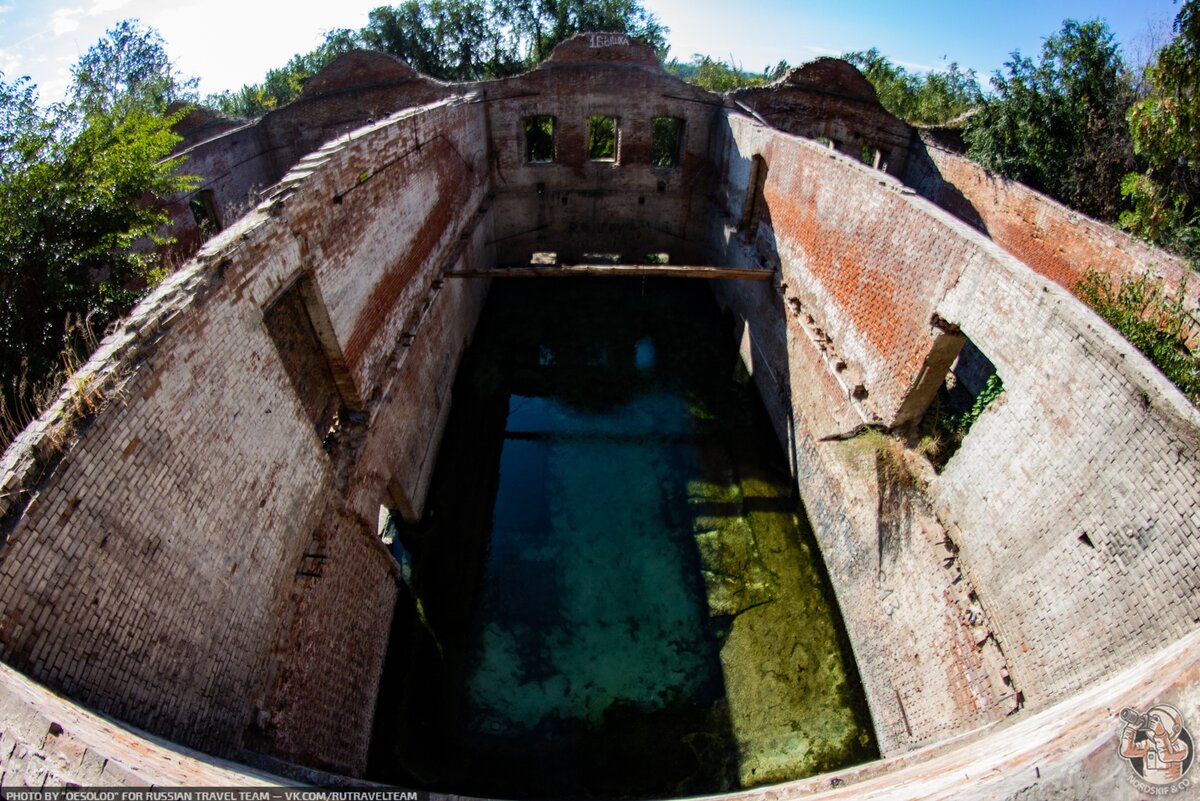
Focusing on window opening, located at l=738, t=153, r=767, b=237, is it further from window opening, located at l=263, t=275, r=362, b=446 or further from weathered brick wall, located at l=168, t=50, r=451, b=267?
window opening, located at l=263, t=275, r=362, b=446

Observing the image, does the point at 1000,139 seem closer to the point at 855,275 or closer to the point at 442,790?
the point at 855,275

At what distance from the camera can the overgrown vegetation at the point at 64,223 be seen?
203 inches

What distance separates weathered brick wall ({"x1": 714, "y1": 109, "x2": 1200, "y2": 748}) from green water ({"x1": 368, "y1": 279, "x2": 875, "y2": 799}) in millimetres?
845

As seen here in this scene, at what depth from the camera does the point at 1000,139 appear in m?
11.7

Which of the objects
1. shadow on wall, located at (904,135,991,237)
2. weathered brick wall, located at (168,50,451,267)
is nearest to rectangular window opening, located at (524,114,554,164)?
weathered brick wall, located at (168,50,451,267)

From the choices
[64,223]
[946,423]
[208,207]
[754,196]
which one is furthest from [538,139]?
[946,423]

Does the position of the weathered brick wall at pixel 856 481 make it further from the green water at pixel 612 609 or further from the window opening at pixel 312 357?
the window opening at pixel 312 357

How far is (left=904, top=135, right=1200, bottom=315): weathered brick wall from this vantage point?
24.1ft

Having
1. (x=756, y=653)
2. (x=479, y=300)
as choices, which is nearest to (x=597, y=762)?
(x=756, y=653)

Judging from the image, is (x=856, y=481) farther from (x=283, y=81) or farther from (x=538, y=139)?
(x=283, y=81)

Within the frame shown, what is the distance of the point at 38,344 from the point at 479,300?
25.7ft

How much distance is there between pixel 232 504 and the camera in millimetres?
3945

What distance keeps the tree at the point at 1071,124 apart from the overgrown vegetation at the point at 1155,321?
14.1 ft

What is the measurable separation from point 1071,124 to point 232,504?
47.5ft
